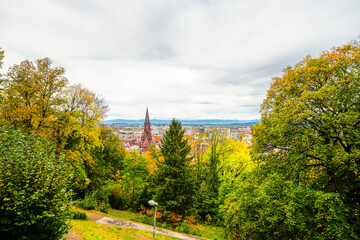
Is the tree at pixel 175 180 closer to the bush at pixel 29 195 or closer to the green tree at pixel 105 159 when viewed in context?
the green tree at pixel 105 159

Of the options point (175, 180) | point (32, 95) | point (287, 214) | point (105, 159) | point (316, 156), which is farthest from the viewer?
point (105, 159)

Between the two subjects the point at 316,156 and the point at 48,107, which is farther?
the point at 48,107

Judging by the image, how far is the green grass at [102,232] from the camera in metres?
9.64

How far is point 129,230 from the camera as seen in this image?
13438 millimetres

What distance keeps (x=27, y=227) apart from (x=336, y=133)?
1191 cm

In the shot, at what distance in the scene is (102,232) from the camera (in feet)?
36.2

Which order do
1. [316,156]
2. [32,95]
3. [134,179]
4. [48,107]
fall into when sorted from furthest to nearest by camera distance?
1. [134,179]
2. [48,107]
3. [32,95]
4. [316,156]

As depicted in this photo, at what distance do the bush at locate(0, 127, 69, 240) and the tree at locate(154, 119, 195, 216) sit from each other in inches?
503

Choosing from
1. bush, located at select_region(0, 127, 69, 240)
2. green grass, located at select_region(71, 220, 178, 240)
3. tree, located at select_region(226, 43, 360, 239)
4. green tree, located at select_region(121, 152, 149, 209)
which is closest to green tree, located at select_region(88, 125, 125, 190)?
green tree, located at select_region(121, 152, 149, 209)

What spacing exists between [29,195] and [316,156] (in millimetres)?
11331

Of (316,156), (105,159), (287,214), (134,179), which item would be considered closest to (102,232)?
(287,214)

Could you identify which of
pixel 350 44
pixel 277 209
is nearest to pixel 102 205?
pixel 277 209

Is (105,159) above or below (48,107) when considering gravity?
below

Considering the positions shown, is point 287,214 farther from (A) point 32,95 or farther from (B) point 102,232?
(A) point 32,95
